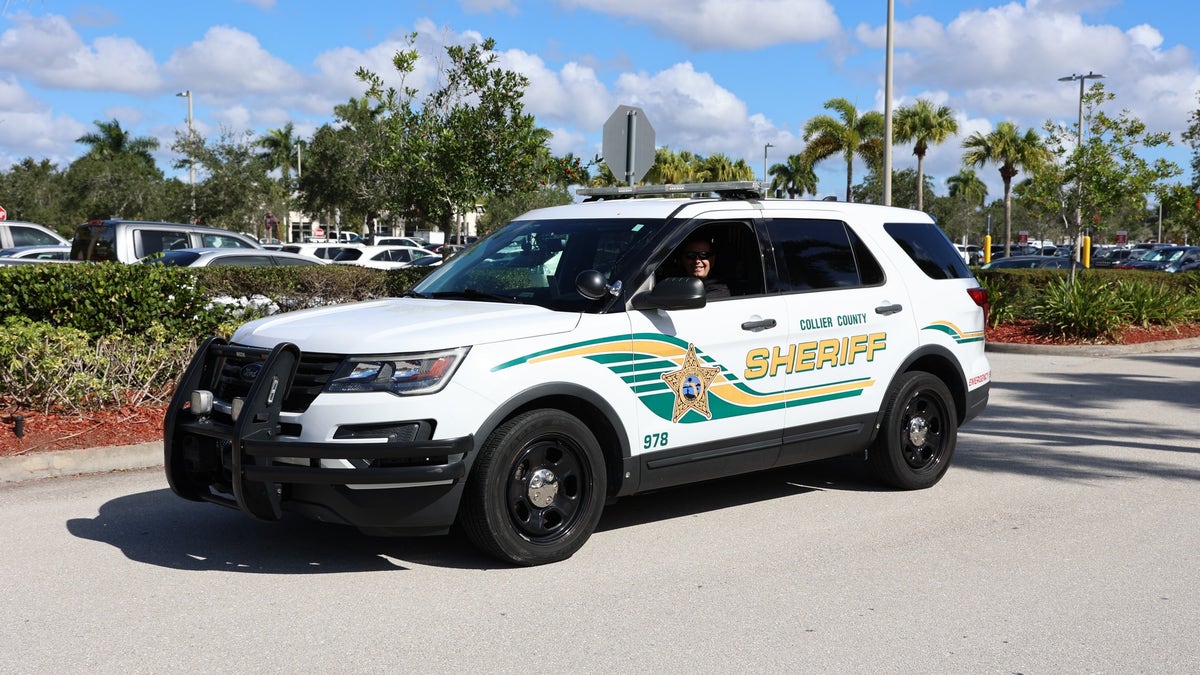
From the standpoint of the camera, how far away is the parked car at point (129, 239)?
1702 cm

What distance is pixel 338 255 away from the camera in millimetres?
39094

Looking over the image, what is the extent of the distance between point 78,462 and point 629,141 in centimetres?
706

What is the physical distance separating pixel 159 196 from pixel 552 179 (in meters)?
45.5

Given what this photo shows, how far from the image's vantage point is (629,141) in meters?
13.1

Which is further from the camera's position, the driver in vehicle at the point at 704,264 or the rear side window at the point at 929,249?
the rear side window at the point at 929,249

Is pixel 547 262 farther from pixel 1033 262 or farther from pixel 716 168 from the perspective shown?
pixel 716 168

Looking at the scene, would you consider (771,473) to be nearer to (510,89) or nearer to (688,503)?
(688,503)

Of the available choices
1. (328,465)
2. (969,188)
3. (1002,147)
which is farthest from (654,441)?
(969,188)

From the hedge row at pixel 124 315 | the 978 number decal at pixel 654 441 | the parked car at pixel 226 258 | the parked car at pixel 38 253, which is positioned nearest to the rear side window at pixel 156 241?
the parked car at pixel 226 258

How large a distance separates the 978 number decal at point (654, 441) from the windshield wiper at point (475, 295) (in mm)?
977

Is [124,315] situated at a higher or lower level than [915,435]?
higher

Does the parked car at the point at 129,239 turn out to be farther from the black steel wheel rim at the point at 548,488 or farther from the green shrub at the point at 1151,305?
the green shrub at the point at 1151,305

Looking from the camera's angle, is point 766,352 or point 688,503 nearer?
point 766,352

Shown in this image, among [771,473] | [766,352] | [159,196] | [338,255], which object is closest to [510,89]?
[771,473]
